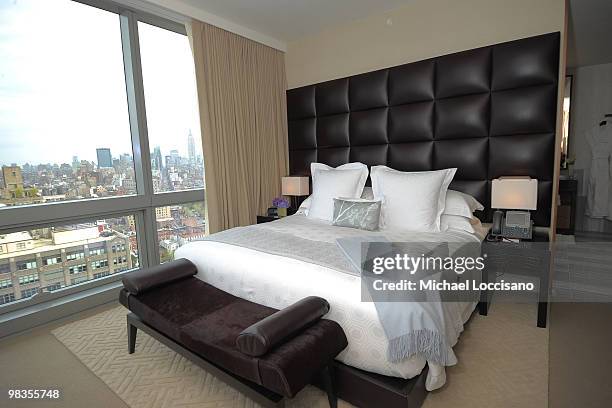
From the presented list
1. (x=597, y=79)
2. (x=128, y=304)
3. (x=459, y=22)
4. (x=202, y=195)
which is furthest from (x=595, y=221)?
(x=128, y=304)

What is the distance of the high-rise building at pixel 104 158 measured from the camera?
301cm

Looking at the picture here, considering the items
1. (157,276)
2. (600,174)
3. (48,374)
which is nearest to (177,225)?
(157,276)

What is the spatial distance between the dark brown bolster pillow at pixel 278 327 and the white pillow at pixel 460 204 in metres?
1.66

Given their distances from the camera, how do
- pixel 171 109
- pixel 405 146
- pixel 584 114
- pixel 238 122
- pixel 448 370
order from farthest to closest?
pixel 584 114, pixel 238 122, pixel 171 109, pixel 405 146, pixel 448 370

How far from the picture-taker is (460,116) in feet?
9.53

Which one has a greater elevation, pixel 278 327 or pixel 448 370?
pixel 278 327

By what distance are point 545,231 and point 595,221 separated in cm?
219

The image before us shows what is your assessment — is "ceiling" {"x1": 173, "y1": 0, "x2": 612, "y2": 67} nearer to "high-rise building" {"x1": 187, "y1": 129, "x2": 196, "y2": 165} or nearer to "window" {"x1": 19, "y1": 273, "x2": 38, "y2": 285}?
"high-rise building" {"x1": 187, "y1": 129, "x2": 196, "y2": 165}

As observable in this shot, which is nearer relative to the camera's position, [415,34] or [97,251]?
[97,251]

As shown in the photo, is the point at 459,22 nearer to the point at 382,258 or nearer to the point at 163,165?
the point at 382,258

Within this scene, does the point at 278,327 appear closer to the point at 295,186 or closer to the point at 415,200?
the point at 415,200

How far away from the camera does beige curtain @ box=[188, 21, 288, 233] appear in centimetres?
345

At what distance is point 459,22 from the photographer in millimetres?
2967

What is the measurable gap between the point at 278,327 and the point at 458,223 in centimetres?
189
